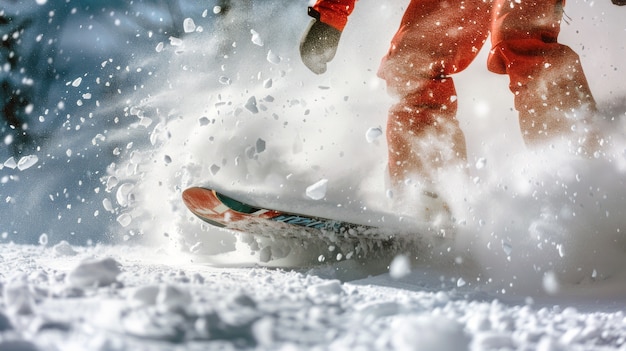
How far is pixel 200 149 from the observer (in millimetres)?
1519

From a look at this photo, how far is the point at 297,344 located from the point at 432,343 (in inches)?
6.1

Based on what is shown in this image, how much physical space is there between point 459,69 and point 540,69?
29 cm

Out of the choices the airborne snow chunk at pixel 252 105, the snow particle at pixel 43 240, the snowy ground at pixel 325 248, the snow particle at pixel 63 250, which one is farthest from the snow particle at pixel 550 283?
the snow particle at pixel 43 240

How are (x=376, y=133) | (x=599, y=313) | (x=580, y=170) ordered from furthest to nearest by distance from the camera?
(x=376, y=133) < (x=580, y=170) < (x=599, y=313)

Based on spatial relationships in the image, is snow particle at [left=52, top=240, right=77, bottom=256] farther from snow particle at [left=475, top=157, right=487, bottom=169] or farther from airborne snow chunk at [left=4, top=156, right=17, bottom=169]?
snow particle at [left=475, top=157, right=487, bottom=169]

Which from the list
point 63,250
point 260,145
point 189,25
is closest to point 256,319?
point 260,145

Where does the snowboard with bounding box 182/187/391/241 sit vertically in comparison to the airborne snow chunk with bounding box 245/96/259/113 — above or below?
below

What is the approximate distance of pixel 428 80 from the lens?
1525mm

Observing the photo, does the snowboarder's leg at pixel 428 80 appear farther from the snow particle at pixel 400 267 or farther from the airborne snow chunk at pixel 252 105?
the airborne snow chunk at pixel 252 105

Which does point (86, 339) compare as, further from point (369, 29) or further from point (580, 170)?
point (369, 29)

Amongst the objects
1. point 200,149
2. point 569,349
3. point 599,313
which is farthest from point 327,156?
point 569,349

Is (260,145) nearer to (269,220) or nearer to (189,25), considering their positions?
(269,220)

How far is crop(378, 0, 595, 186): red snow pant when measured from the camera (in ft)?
4.45

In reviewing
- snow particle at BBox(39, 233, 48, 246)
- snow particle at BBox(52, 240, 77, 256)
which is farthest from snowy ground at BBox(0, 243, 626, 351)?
snow particle at BBox(39, 233, 48, 246)
